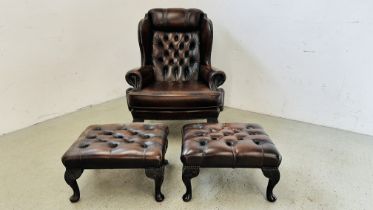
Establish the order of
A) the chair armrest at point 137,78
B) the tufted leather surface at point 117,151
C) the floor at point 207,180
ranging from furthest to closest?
1. the chair armrest at point 137,78
2. the floor at point 207,180
3. the tufted leather surface at point 117,151

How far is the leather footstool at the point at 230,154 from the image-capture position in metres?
1.45

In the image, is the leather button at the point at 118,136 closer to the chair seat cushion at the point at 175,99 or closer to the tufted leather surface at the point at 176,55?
the chair seat cushion at the point at 175,99

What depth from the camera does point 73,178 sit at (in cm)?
152

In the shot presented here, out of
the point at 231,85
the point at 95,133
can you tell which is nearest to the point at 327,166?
the point at 231,85

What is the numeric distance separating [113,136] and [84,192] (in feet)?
1.38

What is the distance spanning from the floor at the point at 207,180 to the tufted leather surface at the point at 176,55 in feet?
2.11

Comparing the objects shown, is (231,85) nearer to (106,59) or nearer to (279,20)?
(279,20)

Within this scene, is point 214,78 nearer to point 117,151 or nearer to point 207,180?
point 207,180

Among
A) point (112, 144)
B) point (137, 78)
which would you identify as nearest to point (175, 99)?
point (137, 78)

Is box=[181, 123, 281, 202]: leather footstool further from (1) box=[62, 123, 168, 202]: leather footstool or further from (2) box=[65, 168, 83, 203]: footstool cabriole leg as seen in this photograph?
(2) box=[65, 168, 83, 203]: footstool cabriole leg

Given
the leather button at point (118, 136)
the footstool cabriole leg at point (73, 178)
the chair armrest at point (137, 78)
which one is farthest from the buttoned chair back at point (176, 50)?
the footstool cabriole leg at point (73, 178)

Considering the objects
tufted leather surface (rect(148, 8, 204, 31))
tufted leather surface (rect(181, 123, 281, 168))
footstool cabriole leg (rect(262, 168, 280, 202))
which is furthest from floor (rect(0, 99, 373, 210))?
tufted leather surface (rect(148, 8, 204, 31))

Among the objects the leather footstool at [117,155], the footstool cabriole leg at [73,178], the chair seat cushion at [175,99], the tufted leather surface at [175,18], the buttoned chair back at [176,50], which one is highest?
the tufted leather surface at [175,18]

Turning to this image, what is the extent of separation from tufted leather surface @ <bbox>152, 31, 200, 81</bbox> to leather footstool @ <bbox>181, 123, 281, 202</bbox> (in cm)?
116
